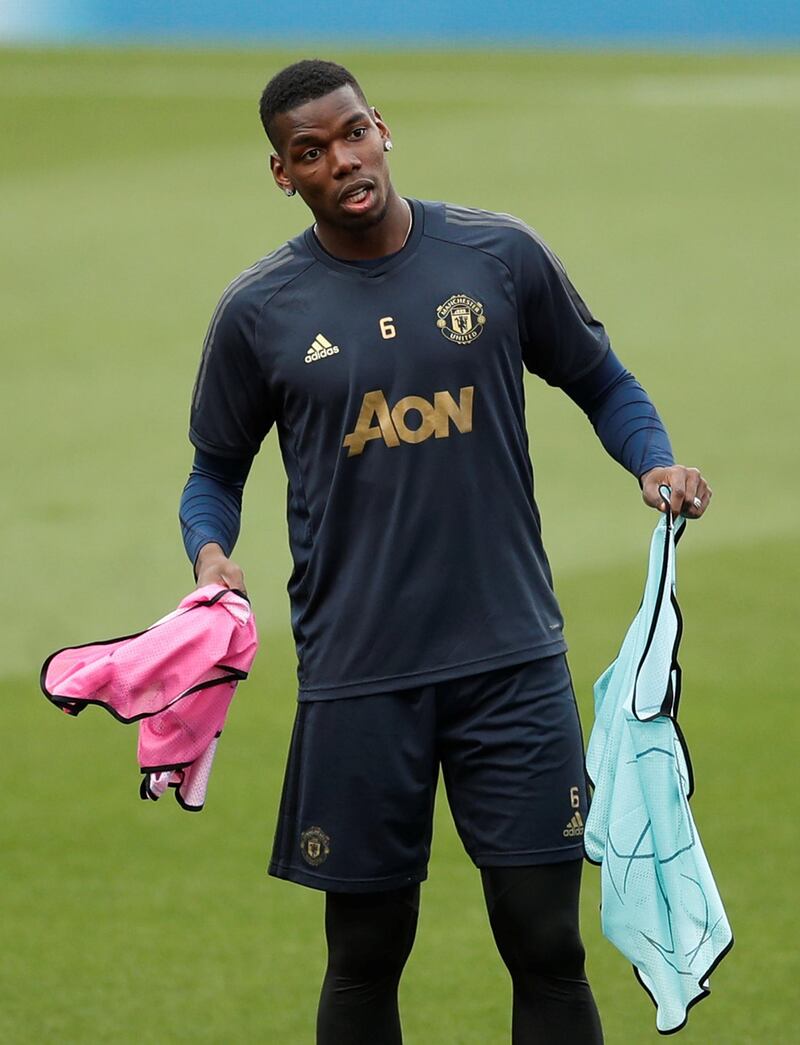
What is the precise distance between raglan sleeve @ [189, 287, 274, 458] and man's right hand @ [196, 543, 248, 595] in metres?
0.21

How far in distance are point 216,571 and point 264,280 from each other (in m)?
0.51

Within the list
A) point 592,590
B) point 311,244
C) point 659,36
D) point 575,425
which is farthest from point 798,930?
point 659,36

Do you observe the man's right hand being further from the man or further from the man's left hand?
the man's left hand

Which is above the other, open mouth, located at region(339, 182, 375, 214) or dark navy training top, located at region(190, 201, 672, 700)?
open mouth, located at region(339, 182, 375, 214)

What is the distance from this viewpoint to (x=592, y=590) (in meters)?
8.11

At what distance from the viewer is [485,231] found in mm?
3463

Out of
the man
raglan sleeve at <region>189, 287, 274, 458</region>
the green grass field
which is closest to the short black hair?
the man

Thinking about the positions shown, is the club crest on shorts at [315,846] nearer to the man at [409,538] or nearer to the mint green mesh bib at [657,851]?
the man at [409,538]

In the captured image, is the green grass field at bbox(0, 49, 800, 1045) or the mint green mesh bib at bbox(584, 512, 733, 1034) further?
the green grass field at bbox(0, 49, 800, 1045)

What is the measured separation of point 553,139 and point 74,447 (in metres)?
7.52

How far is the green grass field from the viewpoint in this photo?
4.85m

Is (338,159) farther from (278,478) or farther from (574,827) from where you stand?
(278,478)

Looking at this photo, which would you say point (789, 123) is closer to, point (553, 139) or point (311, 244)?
point (553, 139)

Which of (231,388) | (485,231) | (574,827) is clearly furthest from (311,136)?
(574,827)
